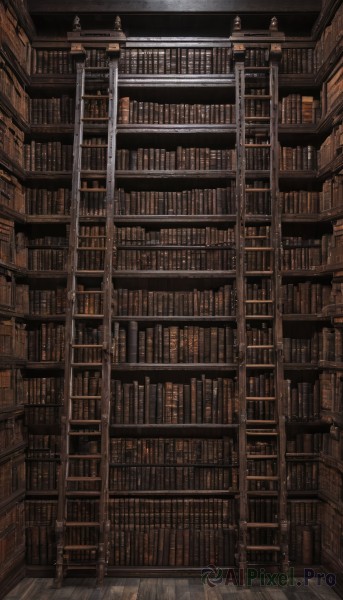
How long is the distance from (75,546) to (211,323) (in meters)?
1.86


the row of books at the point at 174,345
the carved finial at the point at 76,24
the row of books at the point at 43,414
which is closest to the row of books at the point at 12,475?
the row of books at the point at 43,414

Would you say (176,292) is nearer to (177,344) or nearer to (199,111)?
(177,344)

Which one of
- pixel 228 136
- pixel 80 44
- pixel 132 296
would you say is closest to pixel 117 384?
pixel 132 296

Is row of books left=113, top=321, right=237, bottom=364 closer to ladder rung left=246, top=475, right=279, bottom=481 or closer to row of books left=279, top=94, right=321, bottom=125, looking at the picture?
ladder rung left=246, top=475, right=279, bottom=481

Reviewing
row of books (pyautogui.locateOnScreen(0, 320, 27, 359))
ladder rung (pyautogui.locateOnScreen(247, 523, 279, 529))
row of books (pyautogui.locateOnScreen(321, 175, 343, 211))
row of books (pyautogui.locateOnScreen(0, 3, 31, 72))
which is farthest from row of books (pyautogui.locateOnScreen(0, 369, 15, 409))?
row of books (pyautogui.locateOnScreen(321, 175, 343, 211))

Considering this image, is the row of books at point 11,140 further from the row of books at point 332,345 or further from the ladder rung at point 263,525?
the ladder rung at point 263,525

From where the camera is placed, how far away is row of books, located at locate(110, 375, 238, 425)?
14.8 feet

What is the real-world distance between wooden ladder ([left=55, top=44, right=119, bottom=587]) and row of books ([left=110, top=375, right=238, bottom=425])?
0.55ft

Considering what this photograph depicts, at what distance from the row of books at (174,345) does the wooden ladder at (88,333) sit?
18 centimetres

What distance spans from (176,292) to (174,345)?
0.39 m

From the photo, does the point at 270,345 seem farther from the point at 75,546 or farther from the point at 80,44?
the point at 80,44

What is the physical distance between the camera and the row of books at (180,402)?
4500 mm

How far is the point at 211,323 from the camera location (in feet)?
15.5

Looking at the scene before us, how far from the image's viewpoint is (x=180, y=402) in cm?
450
